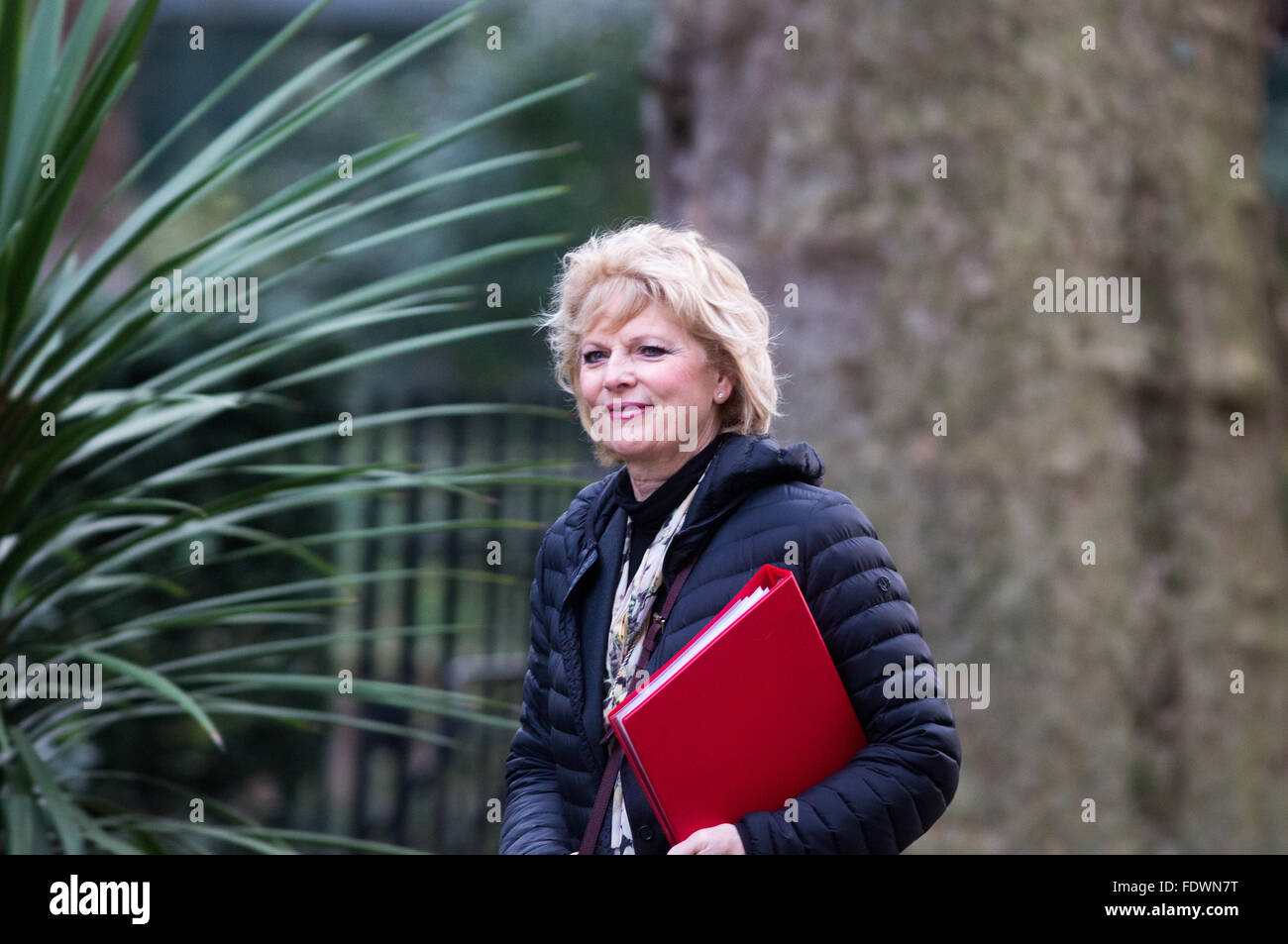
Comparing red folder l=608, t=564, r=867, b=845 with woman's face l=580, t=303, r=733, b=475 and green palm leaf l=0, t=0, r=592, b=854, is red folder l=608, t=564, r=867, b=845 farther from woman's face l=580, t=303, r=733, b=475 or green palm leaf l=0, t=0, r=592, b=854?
green palm leaf l=0, t=0, r=592, b=854

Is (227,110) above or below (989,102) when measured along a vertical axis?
above

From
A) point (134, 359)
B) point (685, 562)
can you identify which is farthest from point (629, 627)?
point (134, 359)

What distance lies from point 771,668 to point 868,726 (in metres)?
0.15

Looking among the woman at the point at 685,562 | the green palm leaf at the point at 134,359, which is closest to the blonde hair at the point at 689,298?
the woman at the point at 685,562

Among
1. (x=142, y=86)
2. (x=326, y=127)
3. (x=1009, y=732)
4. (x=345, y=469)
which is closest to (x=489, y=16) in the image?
(x=326, y=127)

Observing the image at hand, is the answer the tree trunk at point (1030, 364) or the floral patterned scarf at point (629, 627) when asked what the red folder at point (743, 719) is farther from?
the tree trunk at point (1030, 364)

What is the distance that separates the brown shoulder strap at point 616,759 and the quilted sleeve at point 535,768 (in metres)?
0.07

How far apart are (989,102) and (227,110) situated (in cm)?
937

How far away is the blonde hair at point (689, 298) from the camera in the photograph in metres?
1.44

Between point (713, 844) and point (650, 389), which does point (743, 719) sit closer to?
point (713, 844)

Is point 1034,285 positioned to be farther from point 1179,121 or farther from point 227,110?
point 227,110

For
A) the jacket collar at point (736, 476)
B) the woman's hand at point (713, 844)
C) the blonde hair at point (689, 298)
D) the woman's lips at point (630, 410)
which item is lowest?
the woman's hand at point (713, 844)

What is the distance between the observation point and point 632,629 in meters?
1.43

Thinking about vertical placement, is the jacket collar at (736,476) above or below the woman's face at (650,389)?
below
